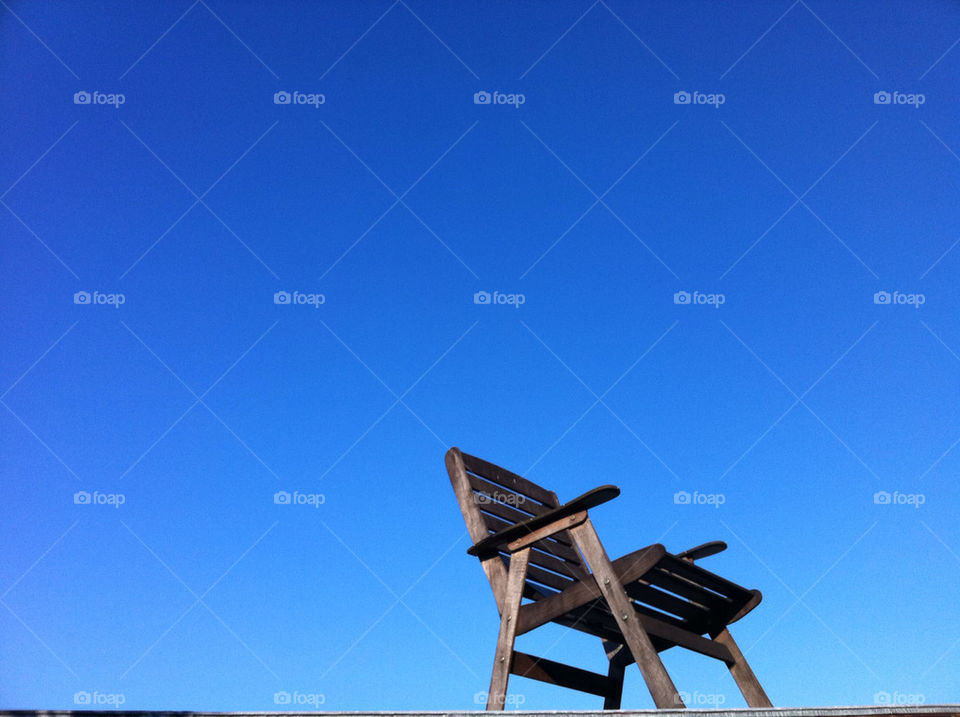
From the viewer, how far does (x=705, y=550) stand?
3.68 metres

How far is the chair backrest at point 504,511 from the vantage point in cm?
319

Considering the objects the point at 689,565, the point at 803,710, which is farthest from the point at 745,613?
the point at 803,710

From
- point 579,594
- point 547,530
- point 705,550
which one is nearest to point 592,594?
point 579,594

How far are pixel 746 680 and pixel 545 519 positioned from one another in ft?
3.64

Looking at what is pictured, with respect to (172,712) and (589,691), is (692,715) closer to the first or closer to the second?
(172,712)

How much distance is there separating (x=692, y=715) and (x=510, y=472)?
2099 mm

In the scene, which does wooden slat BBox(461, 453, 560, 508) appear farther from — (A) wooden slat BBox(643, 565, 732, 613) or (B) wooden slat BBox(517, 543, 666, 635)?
(A) wooden slat BBox(643, 565, 732, 613)

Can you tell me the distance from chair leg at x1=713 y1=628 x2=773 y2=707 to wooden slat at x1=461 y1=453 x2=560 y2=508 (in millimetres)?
1150

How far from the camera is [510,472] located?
3910mm

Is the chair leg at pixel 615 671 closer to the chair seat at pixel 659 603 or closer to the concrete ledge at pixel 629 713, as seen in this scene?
the chair seat at pixel 659 603

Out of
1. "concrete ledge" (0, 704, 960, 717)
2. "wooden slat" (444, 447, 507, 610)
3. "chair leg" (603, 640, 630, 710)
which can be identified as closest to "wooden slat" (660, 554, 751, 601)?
"chair leg" (603, 640, 630, 710)

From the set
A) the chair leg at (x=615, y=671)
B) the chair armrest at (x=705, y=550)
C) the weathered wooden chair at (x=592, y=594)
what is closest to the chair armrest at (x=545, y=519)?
the weathered wooden chair at (x=592, y=594)

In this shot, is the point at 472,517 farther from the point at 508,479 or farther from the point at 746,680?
the point at 746,680

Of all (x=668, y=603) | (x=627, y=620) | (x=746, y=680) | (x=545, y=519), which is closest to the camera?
(x=627, y=620)
